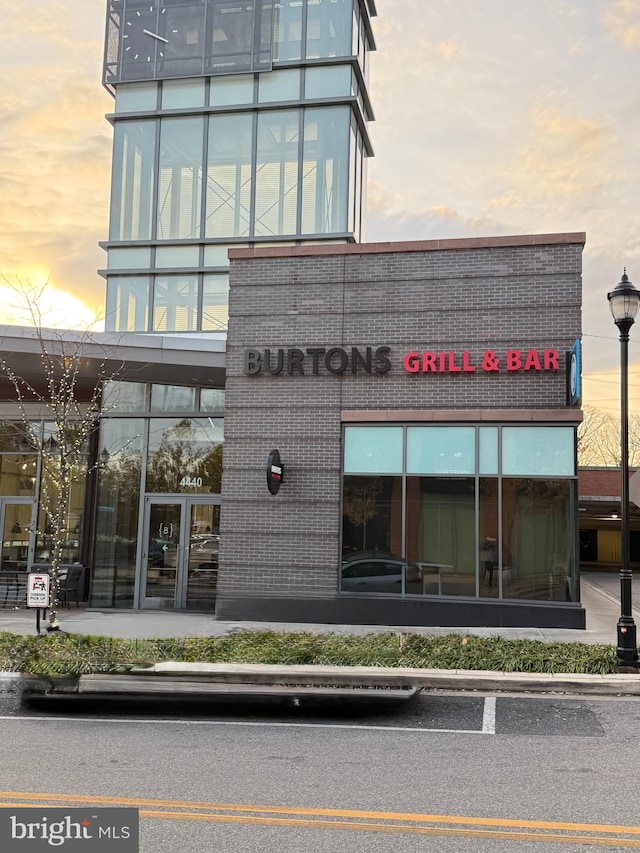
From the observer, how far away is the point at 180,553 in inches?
694

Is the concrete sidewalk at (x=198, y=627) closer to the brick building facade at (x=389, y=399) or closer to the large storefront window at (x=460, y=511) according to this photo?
the brick building facade at (x=389, y=399)

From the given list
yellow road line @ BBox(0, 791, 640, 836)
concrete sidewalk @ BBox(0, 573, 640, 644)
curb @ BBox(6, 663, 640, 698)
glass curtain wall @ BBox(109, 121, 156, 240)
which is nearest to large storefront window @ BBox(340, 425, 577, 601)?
concrete sidewalk @ BBox(0, 573, 640, 644)

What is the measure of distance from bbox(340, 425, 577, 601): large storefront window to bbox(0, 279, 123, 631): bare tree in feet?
17.0

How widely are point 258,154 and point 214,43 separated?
508 cm

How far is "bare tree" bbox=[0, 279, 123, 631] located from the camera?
14562 millimetres

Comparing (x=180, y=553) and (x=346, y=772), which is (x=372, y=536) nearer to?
(x=180, y=553)

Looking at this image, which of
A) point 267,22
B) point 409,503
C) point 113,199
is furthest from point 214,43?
point 409,503

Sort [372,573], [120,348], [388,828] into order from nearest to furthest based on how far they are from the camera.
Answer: [388,828] → [372,573] → [120,348]

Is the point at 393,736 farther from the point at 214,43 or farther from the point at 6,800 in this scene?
the point at 214,43

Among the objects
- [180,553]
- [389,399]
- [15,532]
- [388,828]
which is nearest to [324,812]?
[388,828]

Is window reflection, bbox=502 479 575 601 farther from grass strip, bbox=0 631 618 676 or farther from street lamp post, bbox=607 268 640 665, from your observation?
street lamp post, bbox=607 268 640 665

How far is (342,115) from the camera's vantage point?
31531 millimetres

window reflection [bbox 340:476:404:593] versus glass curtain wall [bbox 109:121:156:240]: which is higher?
glass curtain wall [bbox 109:121:156:240]
